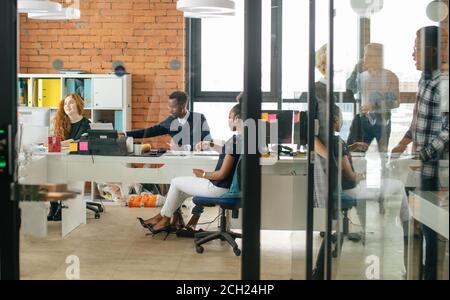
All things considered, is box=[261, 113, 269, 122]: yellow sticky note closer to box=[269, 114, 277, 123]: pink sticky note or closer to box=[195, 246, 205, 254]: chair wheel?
box=[269, 114, 277, 123]: pink sticky note

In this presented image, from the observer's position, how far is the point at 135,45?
5.77m

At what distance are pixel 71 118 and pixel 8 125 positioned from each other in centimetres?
174

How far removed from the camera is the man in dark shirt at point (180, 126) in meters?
5.61

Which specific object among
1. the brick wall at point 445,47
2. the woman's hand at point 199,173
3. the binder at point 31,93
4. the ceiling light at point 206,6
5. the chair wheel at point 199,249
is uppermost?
the ceiling light at point 206,6

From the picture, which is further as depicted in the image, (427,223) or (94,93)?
(94,93)

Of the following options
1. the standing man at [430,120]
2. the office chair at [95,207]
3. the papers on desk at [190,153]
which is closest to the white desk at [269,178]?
the office chair at [95,207]

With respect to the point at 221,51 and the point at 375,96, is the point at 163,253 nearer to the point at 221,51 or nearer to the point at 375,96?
the point at 221,51

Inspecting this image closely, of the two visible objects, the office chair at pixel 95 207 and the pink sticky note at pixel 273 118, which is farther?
the pink sticky note at pixel 273 118

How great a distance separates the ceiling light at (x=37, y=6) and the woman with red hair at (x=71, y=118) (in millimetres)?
731

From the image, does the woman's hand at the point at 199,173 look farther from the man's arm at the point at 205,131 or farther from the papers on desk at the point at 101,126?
the papers on desk at the point at 101,126

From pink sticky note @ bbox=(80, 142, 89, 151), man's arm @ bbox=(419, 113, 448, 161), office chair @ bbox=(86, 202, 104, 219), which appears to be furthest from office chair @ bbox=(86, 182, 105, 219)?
man's arm @ bbox=(419, 113, 448, 161)

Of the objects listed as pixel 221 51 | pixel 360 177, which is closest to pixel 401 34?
pixel 360 177

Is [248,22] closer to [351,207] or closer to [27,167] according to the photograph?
[351,207]

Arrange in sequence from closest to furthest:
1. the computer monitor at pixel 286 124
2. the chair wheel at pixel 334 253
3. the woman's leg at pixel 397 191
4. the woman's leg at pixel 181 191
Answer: the woman's leg at pixel 397 191 < the chair wheel at pixel 334 253 < the computer monitor at pixel 286 124 < the woman's leg at pixel 181 191
